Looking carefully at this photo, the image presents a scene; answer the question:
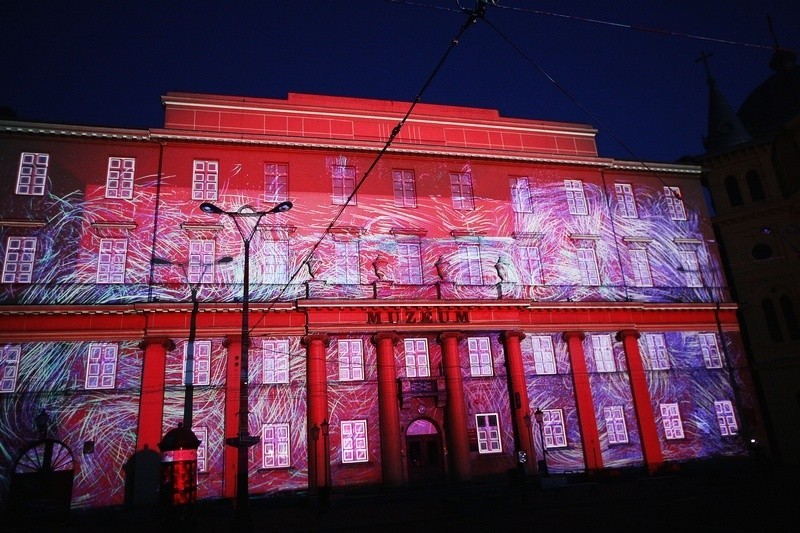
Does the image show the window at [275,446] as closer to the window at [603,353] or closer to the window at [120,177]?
the window at [120,177]

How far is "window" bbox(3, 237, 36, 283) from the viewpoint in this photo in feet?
86.4

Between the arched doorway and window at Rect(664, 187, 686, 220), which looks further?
window at Rect(664, 187, 686, 220)

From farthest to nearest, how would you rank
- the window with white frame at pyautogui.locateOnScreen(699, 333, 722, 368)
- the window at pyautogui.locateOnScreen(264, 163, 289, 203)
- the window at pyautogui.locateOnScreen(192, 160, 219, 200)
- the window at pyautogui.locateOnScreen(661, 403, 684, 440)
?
the window with white frame at pyautogui.locateOnScreen(699, 333, 722, 368), the window at pyautogui.locateOnScreen(661, 403, 684, 440), the window at pyautogui.locateOnScreen(264, 163, 289, 203), the window at pyautogui.locateOnScreen(192, 160, 219, 200)

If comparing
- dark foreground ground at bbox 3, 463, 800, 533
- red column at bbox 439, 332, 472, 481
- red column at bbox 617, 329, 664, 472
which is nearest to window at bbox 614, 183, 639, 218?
red column at bbox 617, 329, 664, 472

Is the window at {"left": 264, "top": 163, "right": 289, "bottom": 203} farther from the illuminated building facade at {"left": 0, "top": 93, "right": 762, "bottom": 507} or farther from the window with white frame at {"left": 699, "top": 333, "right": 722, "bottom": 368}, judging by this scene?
the window with white frame at {"left": 699, "top": 333, "right": 722, "bottom": 368}

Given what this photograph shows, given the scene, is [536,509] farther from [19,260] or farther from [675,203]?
[19,260]

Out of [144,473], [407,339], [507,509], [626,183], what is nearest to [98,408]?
[144,473]

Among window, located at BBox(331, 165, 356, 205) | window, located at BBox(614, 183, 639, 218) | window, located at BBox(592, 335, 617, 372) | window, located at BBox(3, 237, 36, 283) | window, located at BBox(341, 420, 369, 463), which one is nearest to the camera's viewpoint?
window, located at BBox(3, 237, 36, 283)

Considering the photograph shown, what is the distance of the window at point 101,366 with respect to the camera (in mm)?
25641

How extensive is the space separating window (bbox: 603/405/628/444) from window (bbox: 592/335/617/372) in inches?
80.6

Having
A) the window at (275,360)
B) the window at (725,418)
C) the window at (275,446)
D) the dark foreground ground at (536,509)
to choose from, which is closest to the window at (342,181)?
the window at (275,360)

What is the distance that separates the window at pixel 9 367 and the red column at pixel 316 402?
11988 millimetres

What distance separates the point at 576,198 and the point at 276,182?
17208 millimetres

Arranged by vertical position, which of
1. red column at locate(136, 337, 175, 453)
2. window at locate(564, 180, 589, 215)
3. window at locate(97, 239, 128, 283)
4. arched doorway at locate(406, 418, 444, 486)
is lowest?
arched doorway at locate(406, 418, 444, 486)
